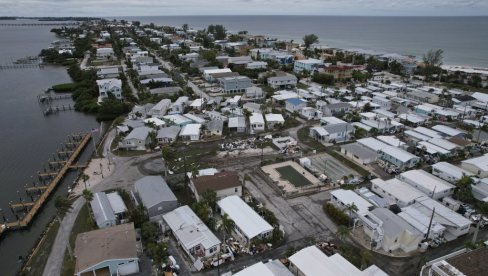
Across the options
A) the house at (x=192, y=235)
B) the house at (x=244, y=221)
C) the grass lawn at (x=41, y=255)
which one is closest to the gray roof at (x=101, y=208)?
the grass lawn at (x=41, y=255)

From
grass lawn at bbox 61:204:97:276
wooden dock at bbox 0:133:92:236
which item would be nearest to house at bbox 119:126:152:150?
wooden dock at bbox 0:133:92:236

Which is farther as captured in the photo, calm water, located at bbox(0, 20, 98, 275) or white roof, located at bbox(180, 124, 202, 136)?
white roof, located at bbox(180, 124, 202, 136)

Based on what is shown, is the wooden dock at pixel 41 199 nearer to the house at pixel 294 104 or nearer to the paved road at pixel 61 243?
the paved road at pixel 61 243

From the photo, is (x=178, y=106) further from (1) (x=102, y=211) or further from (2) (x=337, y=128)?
(1) (x=102, y=211)

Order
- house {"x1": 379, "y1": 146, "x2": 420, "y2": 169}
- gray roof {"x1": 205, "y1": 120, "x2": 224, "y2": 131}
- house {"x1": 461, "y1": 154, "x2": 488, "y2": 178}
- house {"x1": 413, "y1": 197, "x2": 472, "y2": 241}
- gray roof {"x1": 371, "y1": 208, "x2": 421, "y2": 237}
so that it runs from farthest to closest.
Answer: gray roof {"x1": 205, "y1": 120, "x2": 224, "y2": 131}, house {"x1": 379, "y1": 146, "x2": 420, "y2": 169}, house {"x1": 461, "y1": 154, "x2": 488, "y2": 178}, house {"x1": 413, "y1": 197, "x2": 472, "y2": 241}, gray roof {"x1": 371, "y1": 208, "x2": 421, "y2": 237}

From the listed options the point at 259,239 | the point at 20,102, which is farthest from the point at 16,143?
the point at 259,239

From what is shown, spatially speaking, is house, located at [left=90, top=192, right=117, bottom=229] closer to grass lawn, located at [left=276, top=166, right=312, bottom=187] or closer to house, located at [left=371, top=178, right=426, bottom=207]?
grass lawn, located at [left=276, top=166, right=312, bottom=187]

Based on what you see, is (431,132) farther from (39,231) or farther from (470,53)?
(470,53)
